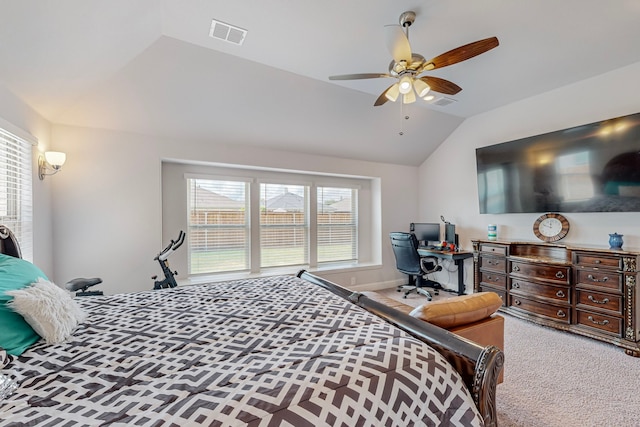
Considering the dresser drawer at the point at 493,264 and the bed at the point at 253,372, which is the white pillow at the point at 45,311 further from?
the dresser drawer at the point at 493,264

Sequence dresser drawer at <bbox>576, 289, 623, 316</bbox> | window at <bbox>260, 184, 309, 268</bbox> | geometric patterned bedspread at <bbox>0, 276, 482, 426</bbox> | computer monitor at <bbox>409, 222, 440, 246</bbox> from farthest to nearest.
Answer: computer monitor at <bbox>409, 222, 440, 246</bbox>, window at <bbox>260, 184, 309, 268</bbox>, dresser drawer at <bbox>576, 289, 623, 316</bbox>, geometric patterned bedspread at <bbox>0, 276, 482, 426</bbox>

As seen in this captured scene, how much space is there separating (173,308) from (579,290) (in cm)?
403

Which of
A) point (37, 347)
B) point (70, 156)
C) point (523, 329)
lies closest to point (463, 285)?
point (523, 329)

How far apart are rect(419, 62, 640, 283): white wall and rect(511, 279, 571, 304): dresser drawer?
0.72m

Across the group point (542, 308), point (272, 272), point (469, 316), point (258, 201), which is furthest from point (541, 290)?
point (258, 201)

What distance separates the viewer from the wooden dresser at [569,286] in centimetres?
273

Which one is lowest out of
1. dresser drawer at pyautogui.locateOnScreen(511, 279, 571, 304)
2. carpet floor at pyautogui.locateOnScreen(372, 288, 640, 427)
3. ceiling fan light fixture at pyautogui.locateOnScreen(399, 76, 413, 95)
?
carpet floor at pyautogui.locateOnScreen(372, 288, 640, 427)

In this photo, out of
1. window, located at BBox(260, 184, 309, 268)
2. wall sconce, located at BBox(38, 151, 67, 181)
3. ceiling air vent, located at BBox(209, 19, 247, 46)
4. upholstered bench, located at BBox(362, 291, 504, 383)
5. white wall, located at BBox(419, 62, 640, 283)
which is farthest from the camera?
window, located at BBox(260, 184, 309, 268)

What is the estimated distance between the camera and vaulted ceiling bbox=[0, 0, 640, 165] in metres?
2.12

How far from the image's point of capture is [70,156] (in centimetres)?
304

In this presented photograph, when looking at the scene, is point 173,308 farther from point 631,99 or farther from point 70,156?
point 631,99

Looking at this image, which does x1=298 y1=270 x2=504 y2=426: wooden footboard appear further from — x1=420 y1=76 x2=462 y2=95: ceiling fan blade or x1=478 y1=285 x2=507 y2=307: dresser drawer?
x1=478 y1=285 x2=507 y2=307: dresser drawer

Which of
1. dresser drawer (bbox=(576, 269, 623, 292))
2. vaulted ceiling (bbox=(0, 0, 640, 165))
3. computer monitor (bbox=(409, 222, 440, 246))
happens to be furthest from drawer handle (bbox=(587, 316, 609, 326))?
vaulted ceiling (bbox=(0, 0, 640, 165))

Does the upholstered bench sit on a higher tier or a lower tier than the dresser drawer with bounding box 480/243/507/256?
lower
